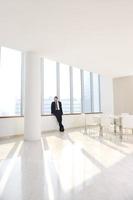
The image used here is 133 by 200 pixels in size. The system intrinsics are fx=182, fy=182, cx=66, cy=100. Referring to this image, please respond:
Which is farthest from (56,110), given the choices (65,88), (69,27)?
(69,27)

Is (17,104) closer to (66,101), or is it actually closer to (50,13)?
(66,101)

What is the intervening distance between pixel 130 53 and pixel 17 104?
4.90 m

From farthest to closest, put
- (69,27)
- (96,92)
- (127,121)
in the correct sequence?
(96,92) < (127,121) < (69,27)

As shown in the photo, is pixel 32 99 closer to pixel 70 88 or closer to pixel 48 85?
pixel 48 85

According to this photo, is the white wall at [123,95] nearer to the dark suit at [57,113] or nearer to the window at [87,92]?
the window at [87,92]

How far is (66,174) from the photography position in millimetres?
2863

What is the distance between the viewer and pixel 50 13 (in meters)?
3.76

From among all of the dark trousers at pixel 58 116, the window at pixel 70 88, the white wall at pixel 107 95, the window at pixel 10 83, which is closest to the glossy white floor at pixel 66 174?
the window at pixel 10 83

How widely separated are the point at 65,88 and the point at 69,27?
5.43 metres

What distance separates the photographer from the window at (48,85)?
341 inches

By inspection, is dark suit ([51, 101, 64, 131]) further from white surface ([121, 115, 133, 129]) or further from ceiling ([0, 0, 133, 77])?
white surface ([121, 115, 133, 129])

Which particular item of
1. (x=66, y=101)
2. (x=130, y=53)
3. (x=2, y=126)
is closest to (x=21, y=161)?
(x=2, y=126)

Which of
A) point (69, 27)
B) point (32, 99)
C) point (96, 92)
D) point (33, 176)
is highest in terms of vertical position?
point (69, 27)

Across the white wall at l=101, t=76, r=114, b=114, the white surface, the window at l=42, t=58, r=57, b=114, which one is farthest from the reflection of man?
the white wall at l=101, t=76, r=114, b=114
